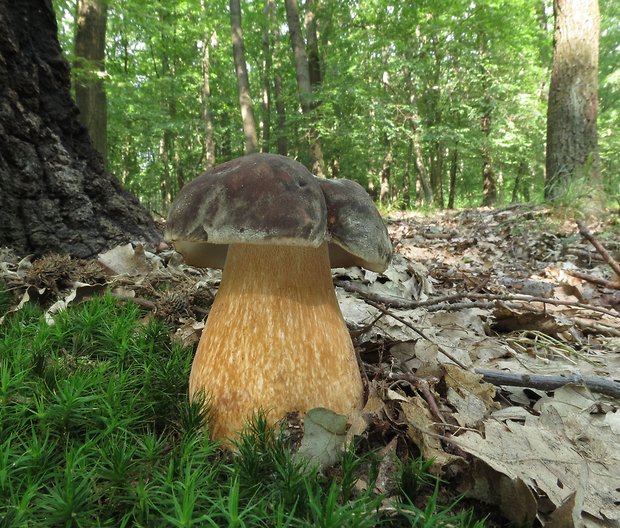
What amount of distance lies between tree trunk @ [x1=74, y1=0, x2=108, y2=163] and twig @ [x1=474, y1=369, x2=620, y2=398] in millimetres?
6421

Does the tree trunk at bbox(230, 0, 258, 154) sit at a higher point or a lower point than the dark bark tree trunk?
higher

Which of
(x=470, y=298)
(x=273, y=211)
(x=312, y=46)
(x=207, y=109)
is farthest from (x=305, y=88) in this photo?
(x=273, y=211)

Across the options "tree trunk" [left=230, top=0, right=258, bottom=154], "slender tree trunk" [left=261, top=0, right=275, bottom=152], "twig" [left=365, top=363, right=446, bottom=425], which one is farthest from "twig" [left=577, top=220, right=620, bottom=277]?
"slender tree trunk" [left=261, top=0, right=275, bottom=152]

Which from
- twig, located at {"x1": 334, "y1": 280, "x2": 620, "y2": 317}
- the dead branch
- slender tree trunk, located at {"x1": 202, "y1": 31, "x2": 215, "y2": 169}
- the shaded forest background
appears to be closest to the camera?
twig, located at {"x1": 334, "y1": 280, "x2": 620, "y2": 317}

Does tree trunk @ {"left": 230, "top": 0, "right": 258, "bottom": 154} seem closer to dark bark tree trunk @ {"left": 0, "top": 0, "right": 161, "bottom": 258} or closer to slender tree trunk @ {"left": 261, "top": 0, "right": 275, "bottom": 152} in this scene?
slender tree trunk @ {"left": 261, "top": 0, "right": 275, "bottom": 152}

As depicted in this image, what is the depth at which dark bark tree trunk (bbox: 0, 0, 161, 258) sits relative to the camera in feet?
9.41

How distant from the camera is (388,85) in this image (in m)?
15.9

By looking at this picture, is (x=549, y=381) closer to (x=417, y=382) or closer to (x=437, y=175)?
(x=417, y=382)

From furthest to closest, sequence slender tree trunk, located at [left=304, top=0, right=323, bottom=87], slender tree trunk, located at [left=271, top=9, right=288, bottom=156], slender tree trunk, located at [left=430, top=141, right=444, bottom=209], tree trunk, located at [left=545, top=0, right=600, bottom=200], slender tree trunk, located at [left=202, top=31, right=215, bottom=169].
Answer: slender tree trunk, located at [left=430, top=141, right=444, bottom=209], slender tree trunk, located at [left=202, top=31, right=215, bottom=169], slender tree trunk, located at [left=271, top=9, right=288, bottom=156], slender tree trunk, located at [left=304, top=0, right=323, bottom=87], tree trunk, located at [left=545, top=0, right=600, bottom=200]

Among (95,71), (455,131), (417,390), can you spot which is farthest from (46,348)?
(455,131)

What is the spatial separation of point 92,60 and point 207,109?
11.0 m

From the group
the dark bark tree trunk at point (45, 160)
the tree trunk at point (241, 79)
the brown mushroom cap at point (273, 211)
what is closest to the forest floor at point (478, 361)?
the dark bark tree trunk at point (45, 160)

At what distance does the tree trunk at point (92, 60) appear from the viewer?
6270 millimetres

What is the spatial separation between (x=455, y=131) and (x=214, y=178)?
14171 millimetres
